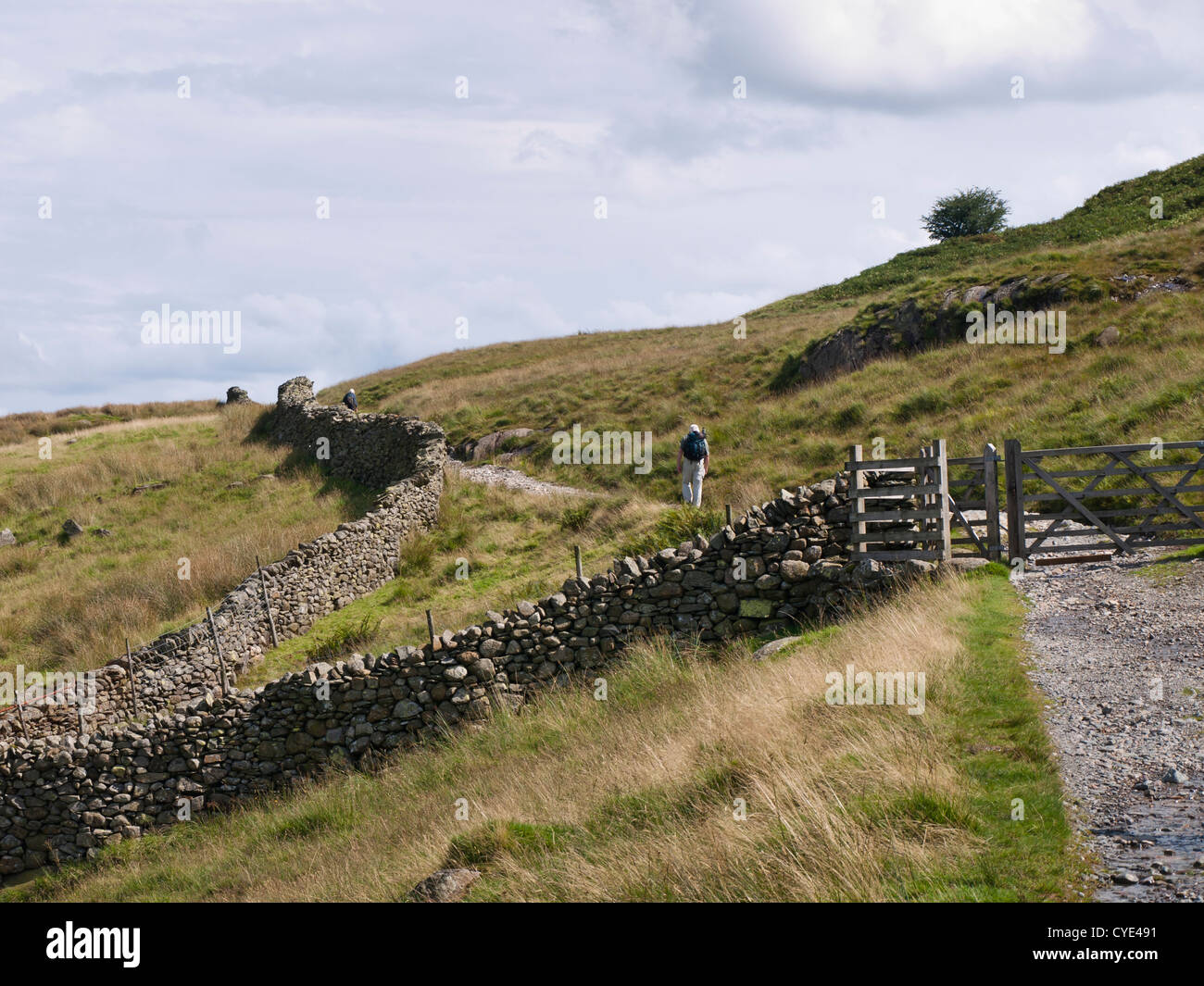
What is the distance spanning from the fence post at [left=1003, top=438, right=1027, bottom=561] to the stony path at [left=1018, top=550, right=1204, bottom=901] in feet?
2.78

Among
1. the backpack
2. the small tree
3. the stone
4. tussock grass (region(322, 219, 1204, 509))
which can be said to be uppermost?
the small tree

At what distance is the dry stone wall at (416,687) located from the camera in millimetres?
12797

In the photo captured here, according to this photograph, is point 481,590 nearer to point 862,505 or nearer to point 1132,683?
point 862,505

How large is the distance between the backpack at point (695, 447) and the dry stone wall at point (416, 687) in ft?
18.8

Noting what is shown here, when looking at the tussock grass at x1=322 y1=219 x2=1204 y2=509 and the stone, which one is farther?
the tussock grass at x1=322 y1=219 x2=1204 y2=509

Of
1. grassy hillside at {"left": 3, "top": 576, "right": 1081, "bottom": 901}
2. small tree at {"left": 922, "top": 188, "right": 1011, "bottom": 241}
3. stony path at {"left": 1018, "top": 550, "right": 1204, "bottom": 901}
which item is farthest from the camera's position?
small tree at {"left": 922, "top": 188, "right": 1011, "bottom": 241}

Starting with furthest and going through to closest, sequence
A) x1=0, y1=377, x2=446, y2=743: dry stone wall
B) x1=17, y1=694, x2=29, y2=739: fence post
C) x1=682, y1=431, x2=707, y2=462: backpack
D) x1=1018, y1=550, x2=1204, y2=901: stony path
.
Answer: x1=682, y1=431, x2=707, y2=462: backpack < x1=0, y1=377, x2=446, y2=743: dry stone wall < x1=17, y1=694, x2=29, y2=739: fence post < x1=1018, y1=550, x2=1204, y2=901: stony path

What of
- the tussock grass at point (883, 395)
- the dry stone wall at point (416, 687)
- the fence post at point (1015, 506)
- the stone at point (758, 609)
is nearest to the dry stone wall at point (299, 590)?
the dry stone wall at point (416, 687)

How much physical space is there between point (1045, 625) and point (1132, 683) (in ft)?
6.53

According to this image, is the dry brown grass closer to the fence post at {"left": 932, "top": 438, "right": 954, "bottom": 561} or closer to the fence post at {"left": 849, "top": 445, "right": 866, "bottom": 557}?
the fence post at {"left": 932, "top": 438, "right": 954, "bottom": 561}

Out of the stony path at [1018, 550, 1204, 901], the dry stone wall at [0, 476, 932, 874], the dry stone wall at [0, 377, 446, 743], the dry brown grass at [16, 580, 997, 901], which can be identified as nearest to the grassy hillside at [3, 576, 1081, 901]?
the dry brown grass at [16, 580, 997, 901]

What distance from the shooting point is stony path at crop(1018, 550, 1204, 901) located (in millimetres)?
4891

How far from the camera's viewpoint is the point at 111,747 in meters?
13.7

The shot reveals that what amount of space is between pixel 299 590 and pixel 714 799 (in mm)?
15377
